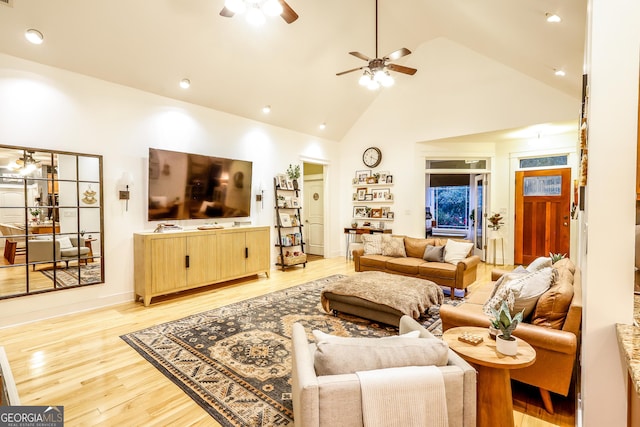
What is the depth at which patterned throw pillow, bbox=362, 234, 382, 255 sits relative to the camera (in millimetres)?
5719

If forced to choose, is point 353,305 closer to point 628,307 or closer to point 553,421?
point 553,421

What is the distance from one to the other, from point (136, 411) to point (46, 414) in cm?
47

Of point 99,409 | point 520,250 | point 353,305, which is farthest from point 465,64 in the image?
point 99,409

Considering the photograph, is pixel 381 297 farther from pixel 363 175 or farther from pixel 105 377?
pixel 363 175

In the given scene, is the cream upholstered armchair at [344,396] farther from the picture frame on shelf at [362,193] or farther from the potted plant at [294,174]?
the picture frame on shelf at [362,193]

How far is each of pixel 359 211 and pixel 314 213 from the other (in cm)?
121

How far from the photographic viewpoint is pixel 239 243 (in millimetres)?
5242

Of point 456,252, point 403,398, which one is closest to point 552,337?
point 403,398

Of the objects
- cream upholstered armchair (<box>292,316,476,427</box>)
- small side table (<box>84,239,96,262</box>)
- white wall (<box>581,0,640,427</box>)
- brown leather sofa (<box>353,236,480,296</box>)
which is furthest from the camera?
brown leather sofa (<box>353,236,480,296</box>)

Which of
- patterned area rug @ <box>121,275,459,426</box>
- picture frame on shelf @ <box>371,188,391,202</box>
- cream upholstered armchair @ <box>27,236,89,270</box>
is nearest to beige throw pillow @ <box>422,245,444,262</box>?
patterned area rug @ <box>121,275,459,426</box>

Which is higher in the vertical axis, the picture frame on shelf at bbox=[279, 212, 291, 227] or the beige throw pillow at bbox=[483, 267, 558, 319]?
the picture frame on shelf at bbox=[279, 212, 291, 227]

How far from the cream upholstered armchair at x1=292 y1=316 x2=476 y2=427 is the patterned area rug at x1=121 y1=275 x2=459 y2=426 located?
2.68ft

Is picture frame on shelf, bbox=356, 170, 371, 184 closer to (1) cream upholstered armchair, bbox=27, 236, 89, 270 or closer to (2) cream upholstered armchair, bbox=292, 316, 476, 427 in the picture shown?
(1) cream upholstered armchair, bbox=27, 236, 89, 270

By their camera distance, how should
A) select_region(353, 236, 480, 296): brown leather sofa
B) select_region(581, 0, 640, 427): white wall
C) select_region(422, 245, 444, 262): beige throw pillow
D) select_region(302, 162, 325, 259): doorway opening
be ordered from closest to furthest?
select_region(581, 0, 640, 427): white wall, select_region(353, 236, 480, 296): brown leather sofa, select_region(422, 245, 444, 262): beige throw pillow, select_region(302, 162, 325, 259): doorway opening
